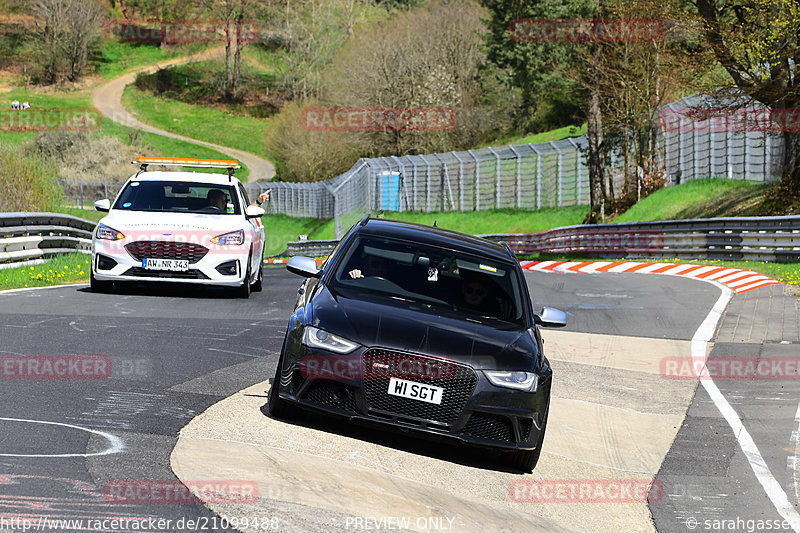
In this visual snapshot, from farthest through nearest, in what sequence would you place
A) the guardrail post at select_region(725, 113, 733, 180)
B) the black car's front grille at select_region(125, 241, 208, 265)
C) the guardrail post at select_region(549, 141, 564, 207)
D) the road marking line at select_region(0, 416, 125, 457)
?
the guardrail post at select_region(549, 141, 564, 207) → the guardrail post at select_region(725, 113, 733, 180) → the black car's front grille at select_region(125, 241, 208, 265) → the road marking line at select_region(0, 416, 125, 457)

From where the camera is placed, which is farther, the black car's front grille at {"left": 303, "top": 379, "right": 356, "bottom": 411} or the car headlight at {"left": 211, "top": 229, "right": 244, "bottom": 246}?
the car headlight at {"left": 211, "top": 229, "right": 244, "bottom": 246}

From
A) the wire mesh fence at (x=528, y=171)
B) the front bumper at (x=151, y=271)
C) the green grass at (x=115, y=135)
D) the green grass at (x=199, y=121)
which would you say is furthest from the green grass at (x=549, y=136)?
the front bumper at (x=151, y=271)

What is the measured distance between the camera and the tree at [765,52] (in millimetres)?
29266

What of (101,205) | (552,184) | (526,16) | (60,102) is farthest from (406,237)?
(60,102)

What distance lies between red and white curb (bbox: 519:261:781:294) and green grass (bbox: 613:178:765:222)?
7.59m

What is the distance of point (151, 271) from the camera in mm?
14984

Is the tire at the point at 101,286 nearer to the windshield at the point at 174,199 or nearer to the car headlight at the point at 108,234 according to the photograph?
the car headlight at the point at 108,234

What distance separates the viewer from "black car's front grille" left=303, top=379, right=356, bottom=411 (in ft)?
23.0

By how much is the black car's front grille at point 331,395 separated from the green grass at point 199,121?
98.9m

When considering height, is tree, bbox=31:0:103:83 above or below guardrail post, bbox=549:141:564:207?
above

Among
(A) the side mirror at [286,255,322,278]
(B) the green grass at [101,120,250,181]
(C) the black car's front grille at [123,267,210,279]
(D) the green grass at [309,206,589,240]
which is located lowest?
(D) the green grass at [309,206,589,240]

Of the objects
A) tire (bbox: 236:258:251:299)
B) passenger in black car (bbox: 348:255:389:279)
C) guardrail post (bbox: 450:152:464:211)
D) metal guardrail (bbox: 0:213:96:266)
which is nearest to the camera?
passenger in black car (bbox: 348:255:389:279)

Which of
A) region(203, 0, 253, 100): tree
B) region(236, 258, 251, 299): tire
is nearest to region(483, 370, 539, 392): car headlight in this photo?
region(236, 258, 251, 299): tire

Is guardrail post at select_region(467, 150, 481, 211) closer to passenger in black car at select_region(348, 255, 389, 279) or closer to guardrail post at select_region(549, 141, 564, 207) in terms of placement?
guardrail post at select_region(549, 141, 564, 207)
